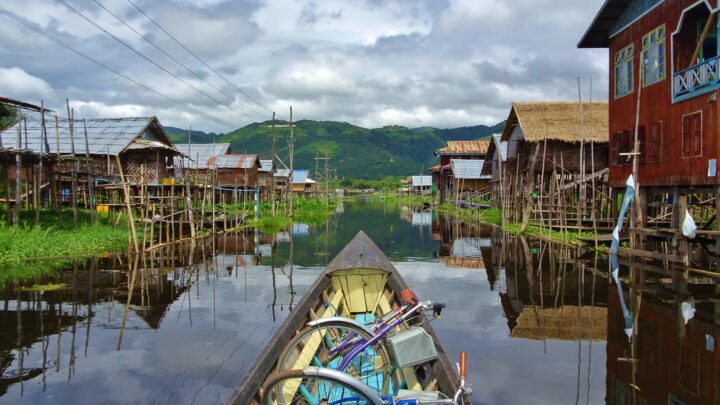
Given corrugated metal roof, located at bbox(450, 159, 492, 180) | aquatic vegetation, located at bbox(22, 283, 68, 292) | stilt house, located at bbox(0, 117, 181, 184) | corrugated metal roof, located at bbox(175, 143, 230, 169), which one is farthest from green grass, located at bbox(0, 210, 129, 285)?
corrugated metal roof, located at bbox(450, 159, 492, 180)

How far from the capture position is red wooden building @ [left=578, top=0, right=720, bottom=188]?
43.5 ft

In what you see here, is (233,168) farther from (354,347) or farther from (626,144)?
(354,347)

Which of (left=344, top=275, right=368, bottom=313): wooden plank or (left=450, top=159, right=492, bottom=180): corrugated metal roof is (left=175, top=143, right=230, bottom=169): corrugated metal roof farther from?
(left=344, top=275, right=368, bottom=313): wooden plank

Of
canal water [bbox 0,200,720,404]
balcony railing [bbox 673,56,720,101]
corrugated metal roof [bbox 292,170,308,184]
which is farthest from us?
corrugated metal roof [bbox 292,170,308,184]

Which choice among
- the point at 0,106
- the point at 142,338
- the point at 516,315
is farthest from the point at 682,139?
the point at 0,106

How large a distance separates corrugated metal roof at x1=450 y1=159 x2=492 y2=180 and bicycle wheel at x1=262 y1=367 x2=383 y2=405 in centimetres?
4261

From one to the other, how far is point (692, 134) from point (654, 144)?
184cm

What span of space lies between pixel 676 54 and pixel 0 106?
24110mm

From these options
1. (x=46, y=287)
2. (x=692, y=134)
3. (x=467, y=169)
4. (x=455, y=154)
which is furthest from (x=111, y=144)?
(x=455, y=154)

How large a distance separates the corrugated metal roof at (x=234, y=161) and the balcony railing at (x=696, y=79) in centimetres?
3326

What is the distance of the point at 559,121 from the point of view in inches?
1043

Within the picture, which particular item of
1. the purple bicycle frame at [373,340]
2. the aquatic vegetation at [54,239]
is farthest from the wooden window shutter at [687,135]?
the aquatic vegetation at [54,239]

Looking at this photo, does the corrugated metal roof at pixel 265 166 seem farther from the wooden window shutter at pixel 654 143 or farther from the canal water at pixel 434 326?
the wooden window shutter at pixel 654 143

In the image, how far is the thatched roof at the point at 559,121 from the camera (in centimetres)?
2558
